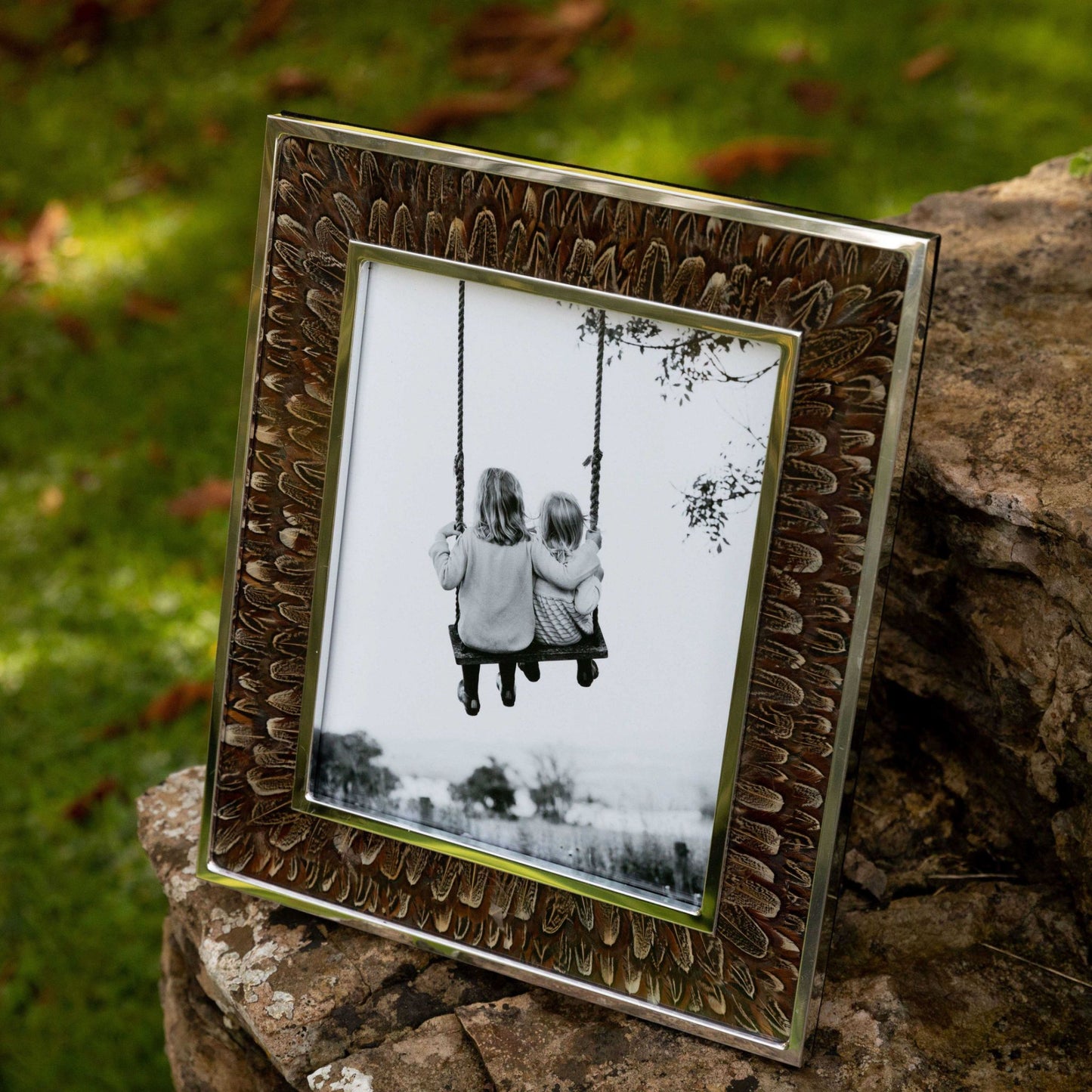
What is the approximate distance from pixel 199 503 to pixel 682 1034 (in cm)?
174

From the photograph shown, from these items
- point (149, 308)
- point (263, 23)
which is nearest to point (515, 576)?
point (149, 308)

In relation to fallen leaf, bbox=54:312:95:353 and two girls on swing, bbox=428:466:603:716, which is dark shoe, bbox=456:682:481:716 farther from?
fallen leaf, bbox=54:312:95:353

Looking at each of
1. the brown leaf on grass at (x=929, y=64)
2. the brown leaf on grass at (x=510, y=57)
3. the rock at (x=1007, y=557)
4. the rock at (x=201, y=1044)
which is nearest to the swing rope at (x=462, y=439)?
the rock at (x=1007, y=557)

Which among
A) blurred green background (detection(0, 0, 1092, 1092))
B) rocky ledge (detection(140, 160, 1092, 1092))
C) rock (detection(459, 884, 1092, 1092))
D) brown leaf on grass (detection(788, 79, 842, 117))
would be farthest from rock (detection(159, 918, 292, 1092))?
brown leaf on grass (detection(788, 79, 842, 117))

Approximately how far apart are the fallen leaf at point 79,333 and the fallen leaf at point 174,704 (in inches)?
42.8

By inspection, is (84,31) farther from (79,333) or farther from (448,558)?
(448,558)

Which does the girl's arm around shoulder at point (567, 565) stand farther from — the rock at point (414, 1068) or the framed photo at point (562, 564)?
the rock at point (414, 1068)

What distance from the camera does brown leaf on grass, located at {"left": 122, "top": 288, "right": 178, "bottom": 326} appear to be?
289cm

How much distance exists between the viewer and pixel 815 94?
2.92 m

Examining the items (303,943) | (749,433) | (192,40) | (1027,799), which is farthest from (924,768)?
(192,40)

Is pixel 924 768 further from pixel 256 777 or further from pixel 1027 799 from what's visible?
pixel 256 777

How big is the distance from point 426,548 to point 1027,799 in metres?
0.67

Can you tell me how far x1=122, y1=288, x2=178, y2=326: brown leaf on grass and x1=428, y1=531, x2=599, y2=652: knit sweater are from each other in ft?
6.74

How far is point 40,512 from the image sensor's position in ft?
8.39
